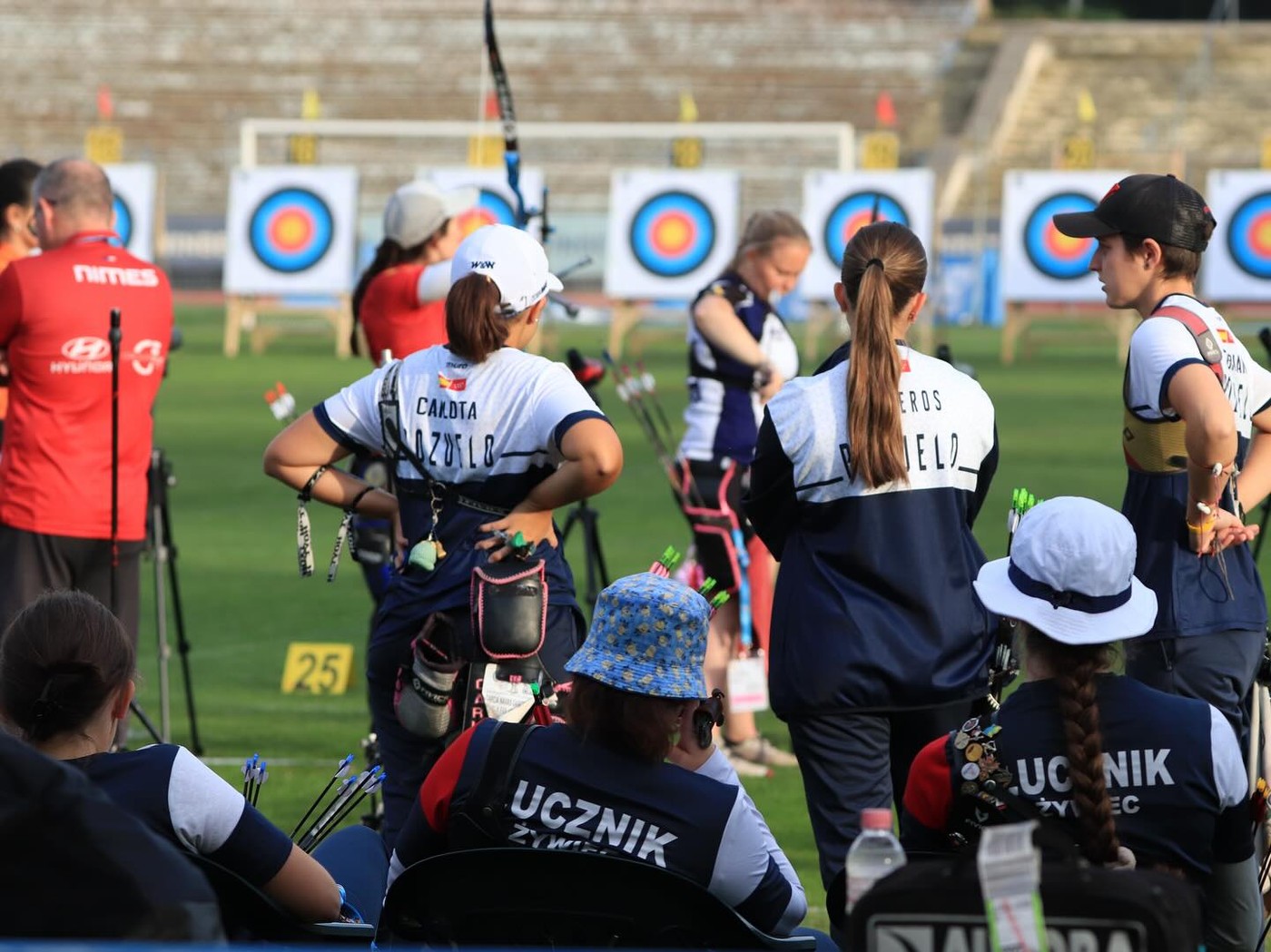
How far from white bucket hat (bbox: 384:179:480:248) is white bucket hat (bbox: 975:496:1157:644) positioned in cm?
296

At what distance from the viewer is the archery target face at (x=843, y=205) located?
62.3 ft

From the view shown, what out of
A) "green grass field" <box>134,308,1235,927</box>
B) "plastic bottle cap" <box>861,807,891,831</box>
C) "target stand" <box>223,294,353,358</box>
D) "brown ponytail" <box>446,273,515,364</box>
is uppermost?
"brown ponytail" <box>446,273,515,364</box>

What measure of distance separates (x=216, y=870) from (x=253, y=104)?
2943 centimetres

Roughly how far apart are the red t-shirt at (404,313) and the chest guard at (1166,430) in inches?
83.5

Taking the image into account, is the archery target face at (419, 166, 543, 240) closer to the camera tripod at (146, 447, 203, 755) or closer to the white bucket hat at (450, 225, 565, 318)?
the camera tripod at (146, 447, 203, 755)

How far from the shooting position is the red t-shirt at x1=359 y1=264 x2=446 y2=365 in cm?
547

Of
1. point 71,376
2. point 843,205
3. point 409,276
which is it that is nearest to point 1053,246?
point 843,205

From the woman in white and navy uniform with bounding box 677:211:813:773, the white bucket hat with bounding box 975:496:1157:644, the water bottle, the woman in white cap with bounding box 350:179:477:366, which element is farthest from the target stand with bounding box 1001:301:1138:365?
the water bottle

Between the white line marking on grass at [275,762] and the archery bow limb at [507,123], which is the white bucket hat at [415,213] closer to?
the archery bow limb at [507,123]

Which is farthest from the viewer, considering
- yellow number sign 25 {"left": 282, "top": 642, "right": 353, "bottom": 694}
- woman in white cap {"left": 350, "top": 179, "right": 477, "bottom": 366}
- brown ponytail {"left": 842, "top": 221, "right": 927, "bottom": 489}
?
yellow number sign 25 {"left": 282, "top": 642, "right": 353, "bottom": 694}

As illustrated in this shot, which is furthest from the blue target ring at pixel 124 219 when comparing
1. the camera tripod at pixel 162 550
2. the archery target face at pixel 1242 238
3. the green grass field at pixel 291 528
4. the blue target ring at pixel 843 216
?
the camera tripod at pixel 162 550

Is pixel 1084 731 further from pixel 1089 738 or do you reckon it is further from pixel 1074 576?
pixel 1074 576

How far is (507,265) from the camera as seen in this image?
4004mm

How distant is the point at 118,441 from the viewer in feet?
17.3
